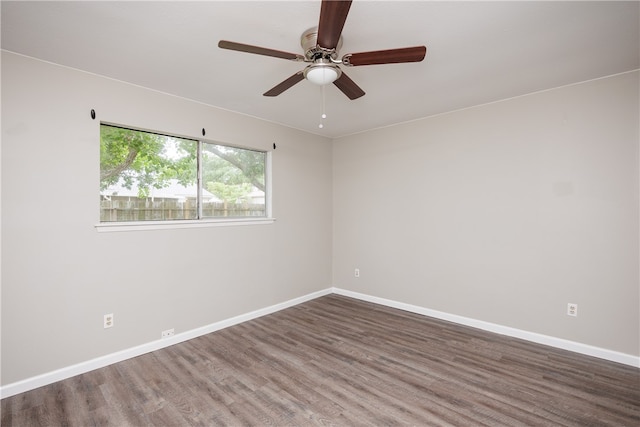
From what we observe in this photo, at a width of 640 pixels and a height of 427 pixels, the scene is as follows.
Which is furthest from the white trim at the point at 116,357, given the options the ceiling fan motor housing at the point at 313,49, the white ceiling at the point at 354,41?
the ceiling fan motor housing at the point at 313,49

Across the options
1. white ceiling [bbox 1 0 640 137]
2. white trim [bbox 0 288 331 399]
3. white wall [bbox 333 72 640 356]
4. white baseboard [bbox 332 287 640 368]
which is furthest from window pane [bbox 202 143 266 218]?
white baseboard [bbox 332 287 640 368]

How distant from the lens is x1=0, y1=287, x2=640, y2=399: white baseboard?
2.35 m

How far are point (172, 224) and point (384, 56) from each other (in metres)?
2.52

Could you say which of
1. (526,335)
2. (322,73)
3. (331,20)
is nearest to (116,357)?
(322,73)

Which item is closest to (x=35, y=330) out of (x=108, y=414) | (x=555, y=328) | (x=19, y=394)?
(x=19, y=394)

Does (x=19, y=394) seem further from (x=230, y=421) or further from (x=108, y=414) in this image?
(x=230, y=421)

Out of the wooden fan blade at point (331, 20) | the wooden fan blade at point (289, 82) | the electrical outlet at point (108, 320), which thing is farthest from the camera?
the electrical outlet at point (108, 320)

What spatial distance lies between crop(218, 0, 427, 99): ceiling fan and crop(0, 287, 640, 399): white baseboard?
8.85ft

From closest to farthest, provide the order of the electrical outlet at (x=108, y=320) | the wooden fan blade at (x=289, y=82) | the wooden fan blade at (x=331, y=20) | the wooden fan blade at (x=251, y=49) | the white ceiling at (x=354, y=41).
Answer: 1. the wooden fan blade at (x=331, y=20)
2. the wooden fan blade at (x=251, y=49)
3. the white ceiling at (x=354, y=41)
4. the wooden fan blade at (x=289, y=82)
5. the electrical outlet at (x=108, y=320)

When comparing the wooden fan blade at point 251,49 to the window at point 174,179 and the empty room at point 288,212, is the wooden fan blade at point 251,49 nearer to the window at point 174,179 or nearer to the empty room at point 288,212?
the empty room at point 288,212

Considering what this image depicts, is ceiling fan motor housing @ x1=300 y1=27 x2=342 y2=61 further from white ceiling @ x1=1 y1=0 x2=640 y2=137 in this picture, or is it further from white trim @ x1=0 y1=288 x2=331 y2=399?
white trim @ x1=0 y1=288 x2=331 y2=399

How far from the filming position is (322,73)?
1.98m

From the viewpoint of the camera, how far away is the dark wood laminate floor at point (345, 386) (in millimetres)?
2008

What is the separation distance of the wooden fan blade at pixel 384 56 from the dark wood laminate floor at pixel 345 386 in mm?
2253
